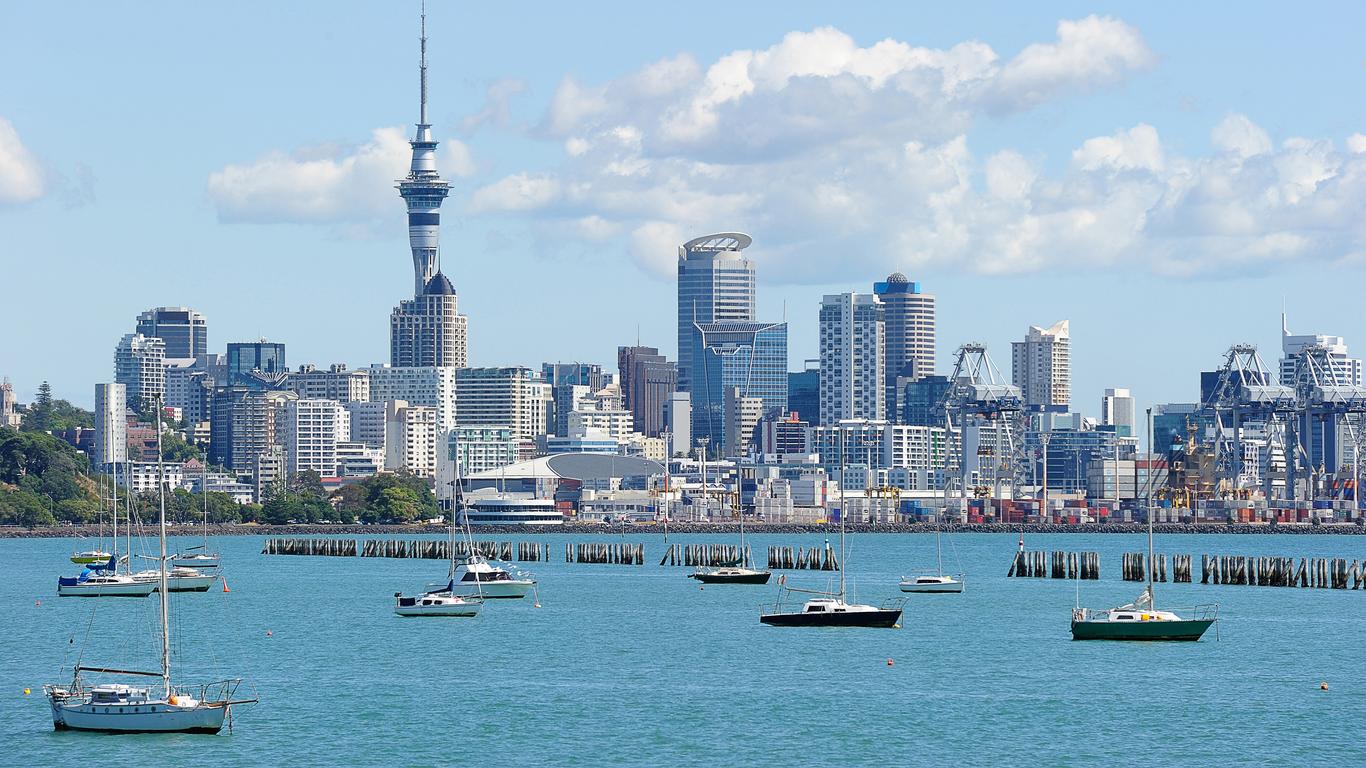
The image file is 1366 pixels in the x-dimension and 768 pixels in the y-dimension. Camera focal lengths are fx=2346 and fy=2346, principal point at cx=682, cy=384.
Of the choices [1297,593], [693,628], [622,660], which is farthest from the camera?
[1297,593]

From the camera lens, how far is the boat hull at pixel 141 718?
203ft

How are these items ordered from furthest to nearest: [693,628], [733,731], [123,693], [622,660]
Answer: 1. [693,628]
2. [622,660]
3. [733,731]
4. [123,693]

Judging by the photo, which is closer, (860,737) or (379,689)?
(860,737)

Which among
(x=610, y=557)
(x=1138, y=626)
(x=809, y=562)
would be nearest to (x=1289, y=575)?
(x=809, y=562)

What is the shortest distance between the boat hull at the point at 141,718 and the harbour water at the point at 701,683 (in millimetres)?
403

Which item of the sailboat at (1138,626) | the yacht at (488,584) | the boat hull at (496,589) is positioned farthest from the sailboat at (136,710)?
the yacht at (488,584)

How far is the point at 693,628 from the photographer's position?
101312mm

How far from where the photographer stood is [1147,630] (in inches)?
3580

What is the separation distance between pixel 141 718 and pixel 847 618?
41124mm

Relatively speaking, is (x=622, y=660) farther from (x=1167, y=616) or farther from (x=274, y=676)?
(x=1167, y=616)

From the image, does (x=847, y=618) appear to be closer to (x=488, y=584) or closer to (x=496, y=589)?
(x=488, y=584)

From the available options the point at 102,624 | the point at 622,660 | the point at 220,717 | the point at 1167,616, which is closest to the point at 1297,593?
the point at 1167,616

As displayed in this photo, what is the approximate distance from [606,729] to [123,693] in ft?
44.8

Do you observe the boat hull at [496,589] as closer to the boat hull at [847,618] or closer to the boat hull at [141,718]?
the boat hull at [847,618]
